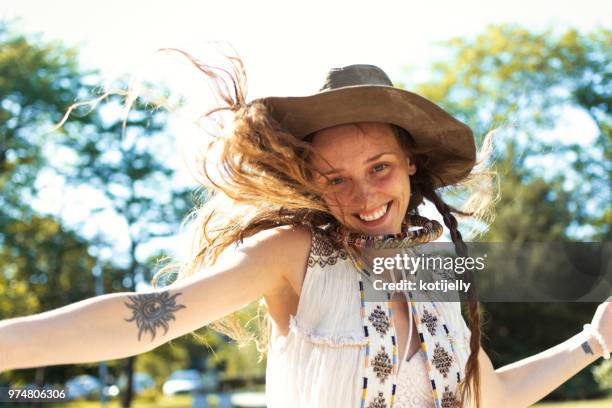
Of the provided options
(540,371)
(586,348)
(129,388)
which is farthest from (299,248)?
(129,388)

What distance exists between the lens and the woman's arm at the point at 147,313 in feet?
5.25

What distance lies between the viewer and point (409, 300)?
263 centimetres

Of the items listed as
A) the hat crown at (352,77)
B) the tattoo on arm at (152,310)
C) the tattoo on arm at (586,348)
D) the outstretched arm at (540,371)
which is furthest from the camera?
the tattoo on arm at (586,348)

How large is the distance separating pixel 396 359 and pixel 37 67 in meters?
26.3

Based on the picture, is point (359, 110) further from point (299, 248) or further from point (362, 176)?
point (299, 248)

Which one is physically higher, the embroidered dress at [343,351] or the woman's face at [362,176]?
the woman's face at [362,176]

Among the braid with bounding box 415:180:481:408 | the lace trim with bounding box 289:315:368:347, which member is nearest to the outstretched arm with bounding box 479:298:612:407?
the braid with bounding box 415:180:481:408

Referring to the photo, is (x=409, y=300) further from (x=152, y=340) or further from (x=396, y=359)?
(x=152, y=340)

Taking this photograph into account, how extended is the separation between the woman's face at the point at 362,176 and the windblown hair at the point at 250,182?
6 cm

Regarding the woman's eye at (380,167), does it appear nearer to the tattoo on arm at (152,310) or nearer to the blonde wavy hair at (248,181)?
the blonde wavy hair at (248,181)

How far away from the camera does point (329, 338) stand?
235 centimetres

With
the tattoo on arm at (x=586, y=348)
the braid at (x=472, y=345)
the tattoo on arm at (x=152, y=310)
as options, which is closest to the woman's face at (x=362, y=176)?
the braid at (x=472, y=345)

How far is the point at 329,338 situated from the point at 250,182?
0.55 m

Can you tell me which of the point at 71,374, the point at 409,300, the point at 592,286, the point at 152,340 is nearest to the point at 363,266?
the point at 409,300
